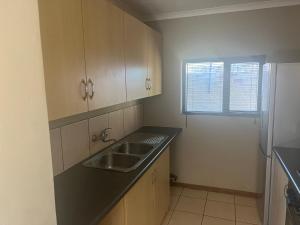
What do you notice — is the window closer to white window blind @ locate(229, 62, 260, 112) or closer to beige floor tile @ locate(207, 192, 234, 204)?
white window blind @ locate(229, 62, 260, 112)

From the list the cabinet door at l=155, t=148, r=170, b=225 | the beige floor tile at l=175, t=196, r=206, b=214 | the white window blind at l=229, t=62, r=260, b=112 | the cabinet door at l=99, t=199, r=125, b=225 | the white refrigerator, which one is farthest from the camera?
the white window blind at l=229, t=62, r=260, b=112

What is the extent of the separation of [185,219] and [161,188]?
21.6 inches

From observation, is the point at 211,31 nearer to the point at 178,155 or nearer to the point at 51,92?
the point at 178,155

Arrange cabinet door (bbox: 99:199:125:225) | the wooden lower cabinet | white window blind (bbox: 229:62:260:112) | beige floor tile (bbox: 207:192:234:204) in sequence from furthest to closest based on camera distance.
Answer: beige floor tile (bbox: 207:192:234:204) < white window blind (bbox: 229:62:260:112) < the wooden lower cabinet < cabinet door (bbox: 99:199:125:225)

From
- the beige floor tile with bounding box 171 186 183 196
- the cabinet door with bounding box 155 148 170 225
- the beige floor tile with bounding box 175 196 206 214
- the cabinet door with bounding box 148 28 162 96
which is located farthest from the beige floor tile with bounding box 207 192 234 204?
the cabinet door with bounding box 148 28 162 96

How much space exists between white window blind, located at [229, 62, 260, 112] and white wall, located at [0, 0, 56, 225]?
→ 2593 mm

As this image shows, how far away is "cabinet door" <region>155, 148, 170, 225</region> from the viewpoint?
6.97 feet

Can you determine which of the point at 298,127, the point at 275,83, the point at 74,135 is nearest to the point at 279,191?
the point at 298,127

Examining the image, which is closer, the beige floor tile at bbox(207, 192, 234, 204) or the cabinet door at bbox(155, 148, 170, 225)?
the cabinet door at bbox(155, 148, 170, 225)

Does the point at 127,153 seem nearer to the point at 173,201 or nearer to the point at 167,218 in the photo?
the point at 167,218

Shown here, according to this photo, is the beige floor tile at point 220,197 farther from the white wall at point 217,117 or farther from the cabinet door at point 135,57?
the cabinet door at point 135,57

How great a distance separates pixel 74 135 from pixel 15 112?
1.28 metres

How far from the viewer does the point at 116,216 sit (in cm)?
141

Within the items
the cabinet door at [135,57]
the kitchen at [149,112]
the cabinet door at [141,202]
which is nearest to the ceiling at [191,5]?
the kitchen at [149,112]
